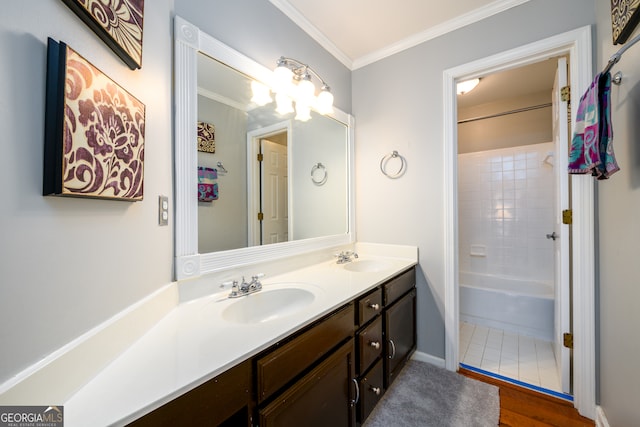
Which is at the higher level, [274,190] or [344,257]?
[274,190]

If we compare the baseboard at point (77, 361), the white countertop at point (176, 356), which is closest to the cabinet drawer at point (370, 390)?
the white countertop at point (176, 356)

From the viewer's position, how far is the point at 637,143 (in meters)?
0.94

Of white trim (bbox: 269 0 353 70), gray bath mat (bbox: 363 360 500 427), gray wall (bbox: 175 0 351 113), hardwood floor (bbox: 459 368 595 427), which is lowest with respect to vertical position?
hardwood floor (bbox: 459 368 595 427)

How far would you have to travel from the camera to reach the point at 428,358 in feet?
6.15

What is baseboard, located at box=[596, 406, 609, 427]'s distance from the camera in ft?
4.07

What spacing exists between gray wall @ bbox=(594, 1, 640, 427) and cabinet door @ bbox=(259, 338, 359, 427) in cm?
108

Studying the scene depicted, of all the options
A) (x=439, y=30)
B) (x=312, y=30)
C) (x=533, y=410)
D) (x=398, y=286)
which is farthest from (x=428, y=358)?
(x=312, y=30)

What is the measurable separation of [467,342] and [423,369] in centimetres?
68

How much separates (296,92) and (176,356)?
156 cm

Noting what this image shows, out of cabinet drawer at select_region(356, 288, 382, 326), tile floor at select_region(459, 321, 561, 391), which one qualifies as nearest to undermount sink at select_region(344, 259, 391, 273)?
cabinet drawer at select_region(356, 288, 382, 326)

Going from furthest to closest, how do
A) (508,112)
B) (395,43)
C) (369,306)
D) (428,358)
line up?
(508,112) < (395,43) < (428,358) < (369,306)

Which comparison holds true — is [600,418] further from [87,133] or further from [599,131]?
[87,133]

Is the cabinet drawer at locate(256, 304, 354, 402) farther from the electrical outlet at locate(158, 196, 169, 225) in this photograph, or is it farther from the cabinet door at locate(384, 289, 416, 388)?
the electrical outlet at locate(158, 196, 169, 225)

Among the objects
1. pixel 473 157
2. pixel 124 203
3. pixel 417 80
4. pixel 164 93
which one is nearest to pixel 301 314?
pixel 124 203
